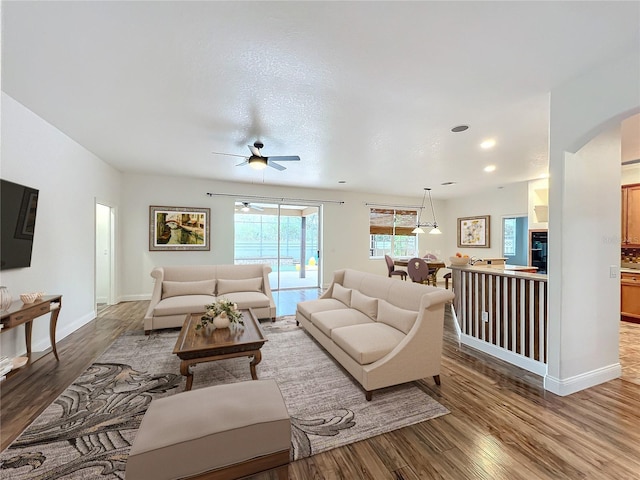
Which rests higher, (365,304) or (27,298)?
(27,298)

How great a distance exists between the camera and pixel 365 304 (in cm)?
332

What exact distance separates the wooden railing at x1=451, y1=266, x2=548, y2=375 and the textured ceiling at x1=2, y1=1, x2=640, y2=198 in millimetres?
1871

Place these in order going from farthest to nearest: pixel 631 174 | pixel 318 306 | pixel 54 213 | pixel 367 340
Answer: pixel 631 174 → pixel 318 306 → pixel 54 213 → pixel 367 340

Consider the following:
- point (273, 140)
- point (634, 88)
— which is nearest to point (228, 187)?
point (273, 140)

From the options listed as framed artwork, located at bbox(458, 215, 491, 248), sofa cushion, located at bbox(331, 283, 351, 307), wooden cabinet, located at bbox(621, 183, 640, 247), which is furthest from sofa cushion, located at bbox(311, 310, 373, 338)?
framed artwork, located at bbox(458, 215, 491, 248)

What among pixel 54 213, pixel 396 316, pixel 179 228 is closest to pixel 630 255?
pixel 396 316

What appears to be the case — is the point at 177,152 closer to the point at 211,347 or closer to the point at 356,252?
the point at 211,347

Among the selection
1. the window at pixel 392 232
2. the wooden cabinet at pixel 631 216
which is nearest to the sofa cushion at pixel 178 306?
the window at pixel 392 232

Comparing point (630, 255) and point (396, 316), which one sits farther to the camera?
point (630, 255)

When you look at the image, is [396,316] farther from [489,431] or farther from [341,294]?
[341,294]

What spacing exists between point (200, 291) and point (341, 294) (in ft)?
7.57

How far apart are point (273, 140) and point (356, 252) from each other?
4877 mm

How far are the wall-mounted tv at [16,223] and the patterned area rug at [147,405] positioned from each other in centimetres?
135

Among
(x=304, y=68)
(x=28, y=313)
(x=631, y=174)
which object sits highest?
(x=304, y=68)
